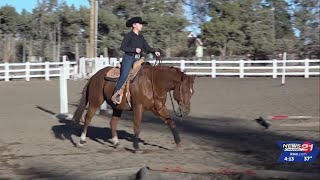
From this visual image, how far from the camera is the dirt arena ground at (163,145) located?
6.83 meters

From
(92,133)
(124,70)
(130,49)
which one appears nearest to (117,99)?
(124,70)

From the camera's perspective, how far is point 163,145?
9.70 meters

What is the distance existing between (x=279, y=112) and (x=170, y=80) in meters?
7.51

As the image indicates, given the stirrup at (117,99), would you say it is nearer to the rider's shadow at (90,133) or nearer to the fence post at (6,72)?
the rider's shadow at (90,133)

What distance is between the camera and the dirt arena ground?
22.4 feet

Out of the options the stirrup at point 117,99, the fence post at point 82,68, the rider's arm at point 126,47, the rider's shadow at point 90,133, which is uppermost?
the rider's arm at point 126,47

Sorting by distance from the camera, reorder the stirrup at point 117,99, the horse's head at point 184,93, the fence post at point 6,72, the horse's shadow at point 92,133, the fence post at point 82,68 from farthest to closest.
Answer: the fence post at point 6,72 → the fence post at point 82,68 → the horse's shadow at point 92,133 → the stirrup at point 117,99 → the horse's head at point 184,93

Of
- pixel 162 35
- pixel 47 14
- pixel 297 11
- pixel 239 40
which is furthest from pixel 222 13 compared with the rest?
pixel 47 14

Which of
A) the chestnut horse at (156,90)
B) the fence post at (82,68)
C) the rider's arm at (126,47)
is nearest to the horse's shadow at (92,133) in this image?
the chestnut horse at (156,90)

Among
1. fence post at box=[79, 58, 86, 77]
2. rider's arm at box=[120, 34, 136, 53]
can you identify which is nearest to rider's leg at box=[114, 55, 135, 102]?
rider's arm at box=[120, 34, 136, 53]

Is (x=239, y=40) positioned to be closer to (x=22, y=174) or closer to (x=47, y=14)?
(x=47, y=14)

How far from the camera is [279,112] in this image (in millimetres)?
15508

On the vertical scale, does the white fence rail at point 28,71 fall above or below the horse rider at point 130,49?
below

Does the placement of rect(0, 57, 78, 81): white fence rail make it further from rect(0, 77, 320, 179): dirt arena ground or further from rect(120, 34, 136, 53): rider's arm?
rect(120, 34, 136, 53): rider's arm
